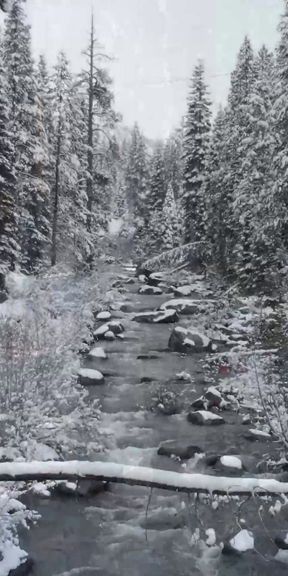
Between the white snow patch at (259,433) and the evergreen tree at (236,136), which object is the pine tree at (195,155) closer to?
the evergreen tree at (236,136)

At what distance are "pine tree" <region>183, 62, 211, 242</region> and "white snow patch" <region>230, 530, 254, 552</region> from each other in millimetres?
23589

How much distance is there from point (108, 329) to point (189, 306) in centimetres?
486

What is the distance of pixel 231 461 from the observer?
24.9 feet

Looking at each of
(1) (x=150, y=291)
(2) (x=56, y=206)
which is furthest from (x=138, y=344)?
(2) (x=56, y=206)

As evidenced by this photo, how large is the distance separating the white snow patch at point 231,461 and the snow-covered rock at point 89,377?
4.22 meters

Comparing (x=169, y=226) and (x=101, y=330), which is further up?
(x=169, y=226)

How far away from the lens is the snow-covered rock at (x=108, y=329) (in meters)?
15.2

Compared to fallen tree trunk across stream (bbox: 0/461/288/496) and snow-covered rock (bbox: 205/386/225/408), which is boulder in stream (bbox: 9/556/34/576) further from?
snow-covered rock (bbox: 205/386/225/408)

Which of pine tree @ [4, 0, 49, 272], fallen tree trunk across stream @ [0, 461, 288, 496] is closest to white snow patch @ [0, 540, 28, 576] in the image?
fallen tree trunk across stream @ [0, 461, 288, 496]

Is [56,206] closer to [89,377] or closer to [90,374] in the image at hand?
[90,374]

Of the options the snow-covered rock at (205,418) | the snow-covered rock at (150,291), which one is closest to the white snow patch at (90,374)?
the snow-covered rock at (205,418)

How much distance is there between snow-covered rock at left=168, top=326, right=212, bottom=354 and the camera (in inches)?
555

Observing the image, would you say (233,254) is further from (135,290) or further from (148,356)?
(148,356)

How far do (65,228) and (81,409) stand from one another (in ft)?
54.9
